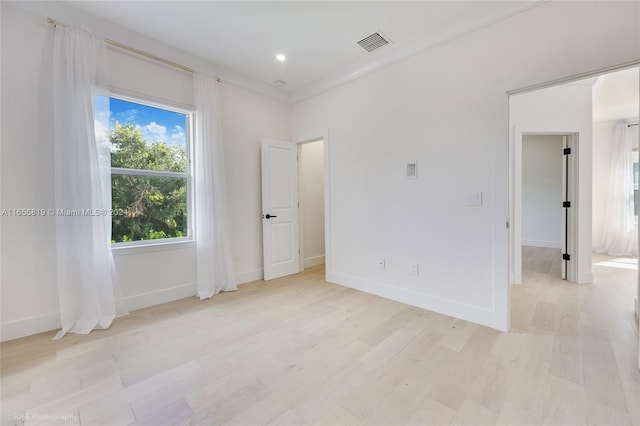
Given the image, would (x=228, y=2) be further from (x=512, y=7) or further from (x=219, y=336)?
(x=219, y=336)

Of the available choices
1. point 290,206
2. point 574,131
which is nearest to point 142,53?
point 290,206

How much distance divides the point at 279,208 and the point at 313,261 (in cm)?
133

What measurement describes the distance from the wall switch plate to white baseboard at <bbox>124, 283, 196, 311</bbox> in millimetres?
3332

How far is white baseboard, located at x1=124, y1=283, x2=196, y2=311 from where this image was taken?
2896 millimetres

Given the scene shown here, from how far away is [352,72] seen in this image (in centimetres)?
345

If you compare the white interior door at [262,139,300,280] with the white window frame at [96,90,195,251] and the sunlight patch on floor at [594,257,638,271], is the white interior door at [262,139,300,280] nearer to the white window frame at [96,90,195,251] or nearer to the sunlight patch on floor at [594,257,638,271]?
the white window frame at [96,90,195,251]

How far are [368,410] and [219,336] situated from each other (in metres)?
1.44

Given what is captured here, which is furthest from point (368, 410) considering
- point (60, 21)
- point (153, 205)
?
point (60, 21)

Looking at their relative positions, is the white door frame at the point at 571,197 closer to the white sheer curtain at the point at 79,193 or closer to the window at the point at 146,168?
the window at the point at 146,168

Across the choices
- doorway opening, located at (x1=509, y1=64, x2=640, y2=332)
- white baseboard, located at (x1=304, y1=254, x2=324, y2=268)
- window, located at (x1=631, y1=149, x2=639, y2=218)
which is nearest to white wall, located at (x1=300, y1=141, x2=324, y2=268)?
white baseboard, located at (x1=304, y1=254, x2=324, y2=268)

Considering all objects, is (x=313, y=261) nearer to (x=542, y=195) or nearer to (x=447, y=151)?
(x=447, y=151)

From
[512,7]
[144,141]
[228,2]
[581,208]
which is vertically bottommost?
[581,208]

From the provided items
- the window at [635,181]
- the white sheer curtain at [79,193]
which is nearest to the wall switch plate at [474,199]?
the white sheer curtain at [79,193]

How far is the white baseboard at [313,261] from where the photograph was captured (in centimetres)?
477
